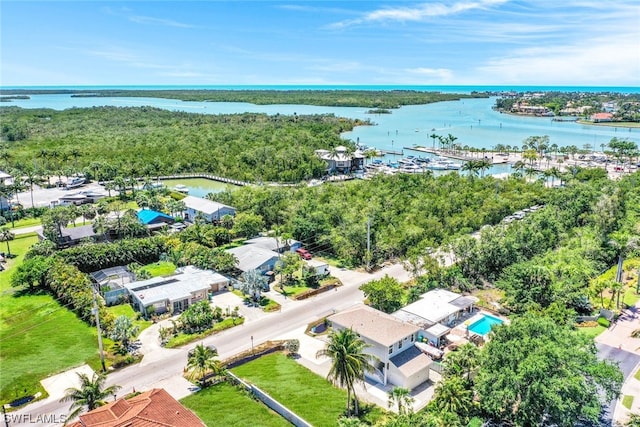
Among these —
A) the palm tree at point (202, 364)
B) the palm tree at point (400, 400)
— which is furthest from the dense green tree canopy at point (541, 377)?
the palm tree at point (202, 364)

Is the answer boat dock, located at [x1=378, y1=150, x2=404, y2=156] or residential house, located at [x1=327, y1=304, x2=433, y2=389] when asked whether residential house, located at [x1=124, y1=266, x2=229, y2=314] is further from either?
boat dock, located at [x1=378, y1=150, x2=404, y2=156]

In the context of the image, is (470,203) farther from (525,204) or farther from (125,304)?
(125,304)

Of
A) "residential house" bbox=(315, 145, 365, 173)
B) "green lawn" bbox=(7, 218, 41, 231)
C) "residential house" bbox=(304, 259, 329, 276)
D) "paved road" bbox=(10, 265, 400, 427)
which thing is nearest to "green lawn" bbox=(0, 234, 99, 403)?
"paved road" bbox=(10, 265, 400, 427)

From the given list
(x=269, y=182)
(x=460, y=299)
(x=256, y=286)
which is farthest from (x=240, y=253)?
(x=269, y=182)

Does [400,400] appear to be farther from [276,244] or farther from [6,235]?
[6,235]

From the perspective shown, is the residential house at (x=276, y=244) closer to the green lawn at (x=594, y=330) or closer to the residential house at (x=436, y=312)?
the residential house at (x=436, y=312)

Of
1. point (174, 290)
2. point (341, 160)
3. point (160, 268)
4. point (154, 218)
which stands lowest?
point (160, 268)

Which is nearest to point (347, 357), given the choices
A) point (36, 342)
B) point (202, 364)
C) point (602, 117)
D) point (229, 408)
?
point (229, 408)
